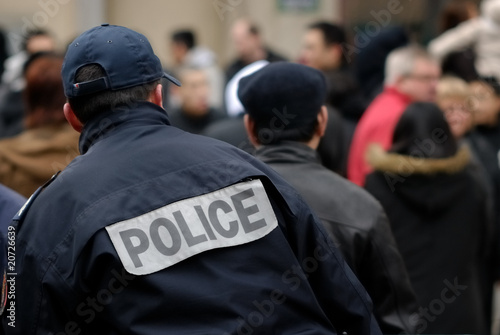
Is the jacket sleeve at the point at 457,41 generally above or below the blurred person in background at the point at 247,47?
above

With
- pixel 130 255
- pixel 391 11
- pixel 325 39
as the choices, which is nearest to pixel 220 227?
pixel 130 255

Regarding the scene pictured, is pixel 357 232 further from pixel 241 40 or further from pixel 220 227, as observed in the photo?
pixel 241 40

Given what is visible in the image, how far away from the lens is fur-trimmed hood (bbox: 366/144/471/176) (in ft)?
14.9

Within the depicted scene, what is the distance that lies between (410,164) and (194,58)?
20.2 feet

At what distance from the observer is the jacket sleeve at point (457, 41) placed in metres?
7.99

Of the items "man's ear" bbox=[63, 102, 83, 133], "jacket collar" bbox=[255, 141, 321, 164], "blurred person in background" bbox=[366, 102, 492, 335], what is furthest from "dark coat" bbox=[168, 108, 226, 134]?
"man's ear" bbox=[63, 102, 83, 133]

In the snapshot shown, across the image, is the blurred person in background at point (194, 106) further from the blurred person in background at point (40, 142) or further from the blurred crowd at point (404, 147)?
the blurred person in background at point (40, 142)

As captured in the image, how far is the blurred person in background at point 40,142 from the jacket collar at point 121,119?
1.88 meters

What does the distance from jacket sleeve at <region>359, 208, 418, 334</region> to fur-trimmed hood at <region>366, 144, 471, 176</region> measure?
1.12 metres

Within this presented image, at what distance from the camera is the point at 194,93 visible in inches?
307

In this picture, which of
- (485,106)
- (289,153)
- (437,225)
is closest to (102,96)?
(289,153)

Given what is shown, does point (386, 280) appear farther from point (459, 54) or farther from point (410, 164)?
point (459, 54)

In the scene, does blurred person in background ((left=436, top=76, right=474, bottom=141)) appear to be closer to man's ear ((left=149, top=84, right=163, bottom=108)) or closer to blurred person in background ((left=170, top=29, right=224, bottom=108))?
man's ear ((left=149, top=84, right=163, bottom=108))

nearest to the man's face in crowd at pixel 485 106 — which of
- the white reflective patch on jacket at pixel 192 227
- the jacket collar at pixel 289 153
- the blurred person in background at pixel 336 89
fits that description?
the blurred person in background at pixel 336 89
